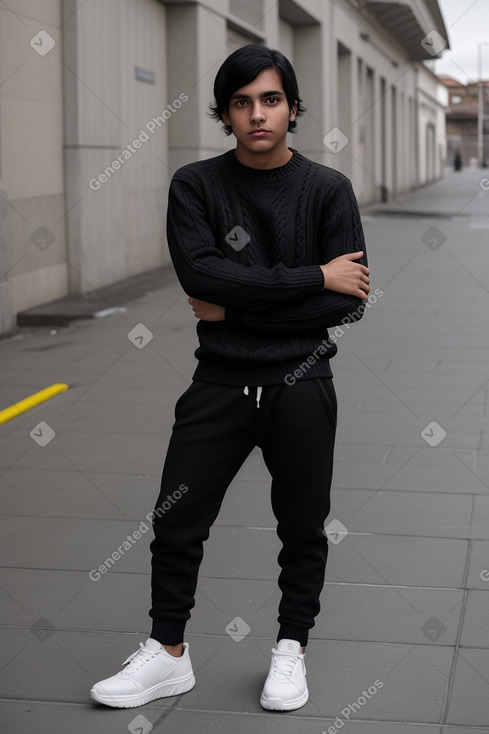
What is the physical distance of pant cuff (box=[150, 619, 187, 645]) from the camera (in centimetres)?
324

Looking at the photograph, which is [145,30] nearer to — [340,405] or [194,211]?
[340,405]

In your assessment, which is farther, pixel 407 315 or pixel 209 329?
pixel 407 315

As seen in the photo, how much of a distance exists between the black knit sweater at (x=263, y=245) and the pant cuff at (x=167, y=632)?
0.67 m

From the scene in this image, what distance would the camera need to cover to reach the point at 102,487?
5547 mm

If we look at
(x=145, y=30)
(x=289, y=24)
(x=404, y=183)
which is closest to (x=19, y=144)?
(x=145, y=30)

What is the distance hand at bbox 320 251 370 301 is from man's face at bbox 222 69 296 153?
1.10 ft

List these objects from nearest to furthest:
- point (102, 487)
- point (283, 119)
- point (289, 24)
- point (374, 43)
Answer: point (283, 119) < point (102, 487) < point (289, 24) < point (374, 43)

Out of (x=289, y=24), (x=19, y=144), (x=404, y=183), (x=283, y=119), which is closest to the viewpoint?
(x=283, y=119)

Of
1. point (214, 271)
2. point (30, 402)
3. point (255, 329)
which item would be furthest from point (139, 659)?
point (30, 402)

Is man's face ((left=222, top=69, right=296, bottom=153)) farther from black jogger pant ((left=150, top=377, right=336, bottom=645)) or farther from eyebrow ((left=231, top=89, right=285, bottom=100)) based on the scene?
black jogger pant ((left=150, top=377, right=336, bottom=645))

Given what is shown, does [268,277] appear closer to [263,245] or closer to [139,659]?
[263,245]

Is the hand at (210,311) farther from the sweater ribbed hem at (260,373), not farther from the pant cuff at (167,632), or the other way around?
the pant cuff at (167,632)

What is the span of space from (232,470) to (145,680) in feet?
1.97

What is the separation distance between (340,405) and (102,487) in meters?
2.25
